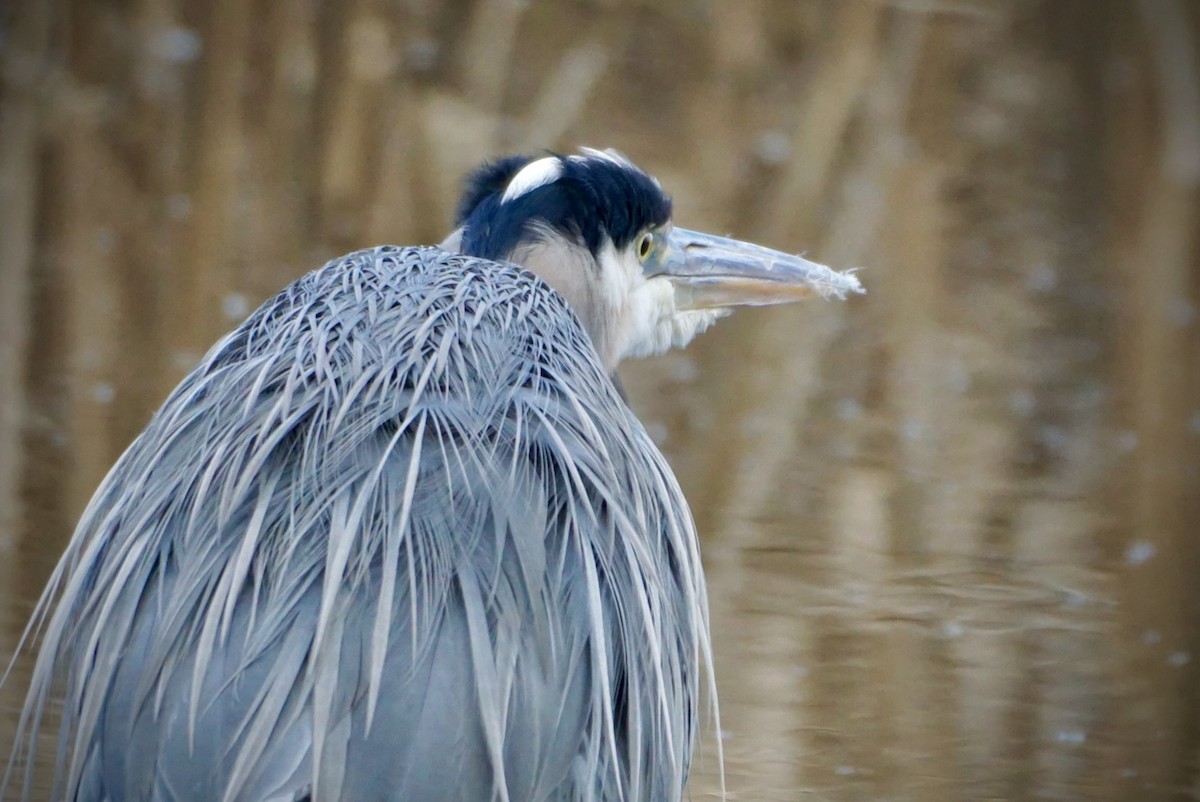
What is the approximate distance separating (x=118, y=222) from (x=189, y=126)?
162 mm

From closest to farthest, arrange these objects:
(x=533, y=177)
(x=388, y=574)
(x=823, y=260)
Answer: (x=388, y=574), (x=533, y=177), (x=823, y=260)

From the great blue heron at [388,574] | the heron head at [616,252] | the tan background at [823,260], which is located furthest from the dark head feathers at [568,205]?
the tan background at [823,260]

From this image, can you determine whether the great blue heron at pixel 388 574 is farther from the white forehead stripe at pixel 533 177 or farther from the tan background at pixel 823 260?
the tan background at pixel 823 260

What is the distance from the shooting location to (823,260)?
65.8 inches

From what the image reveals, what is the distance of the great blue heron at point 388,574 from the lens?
30.2 inches

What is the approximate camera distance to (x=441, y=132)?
1678 mm

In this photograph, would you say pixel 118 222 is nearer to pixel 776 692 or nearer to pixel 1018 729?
pixel 776 692

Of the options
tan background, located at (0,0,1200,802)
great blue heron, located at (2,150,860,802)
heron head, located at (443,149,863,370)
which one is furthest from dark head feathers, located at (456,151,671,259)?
tan background, located at (0,0,1200,802)

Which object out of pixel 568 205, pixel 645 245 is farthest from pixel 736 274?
pixel 568 205

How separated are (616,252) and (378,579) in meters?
0.62

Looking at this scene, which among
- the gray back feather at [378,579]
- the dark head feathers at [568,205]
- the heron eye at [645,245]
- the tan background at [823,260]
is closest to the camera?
the gray back feather at [378,579]

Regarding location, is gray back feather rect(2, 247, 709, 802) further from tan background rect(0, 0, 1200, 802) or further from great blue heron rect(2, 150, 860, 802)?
tan background rect(0, 0, 1200, 802)

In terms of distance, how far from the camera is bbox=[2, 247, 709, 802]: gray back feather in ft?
2.52

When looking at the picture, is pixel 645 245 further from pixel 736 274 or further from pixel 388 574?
pixel 388 574
